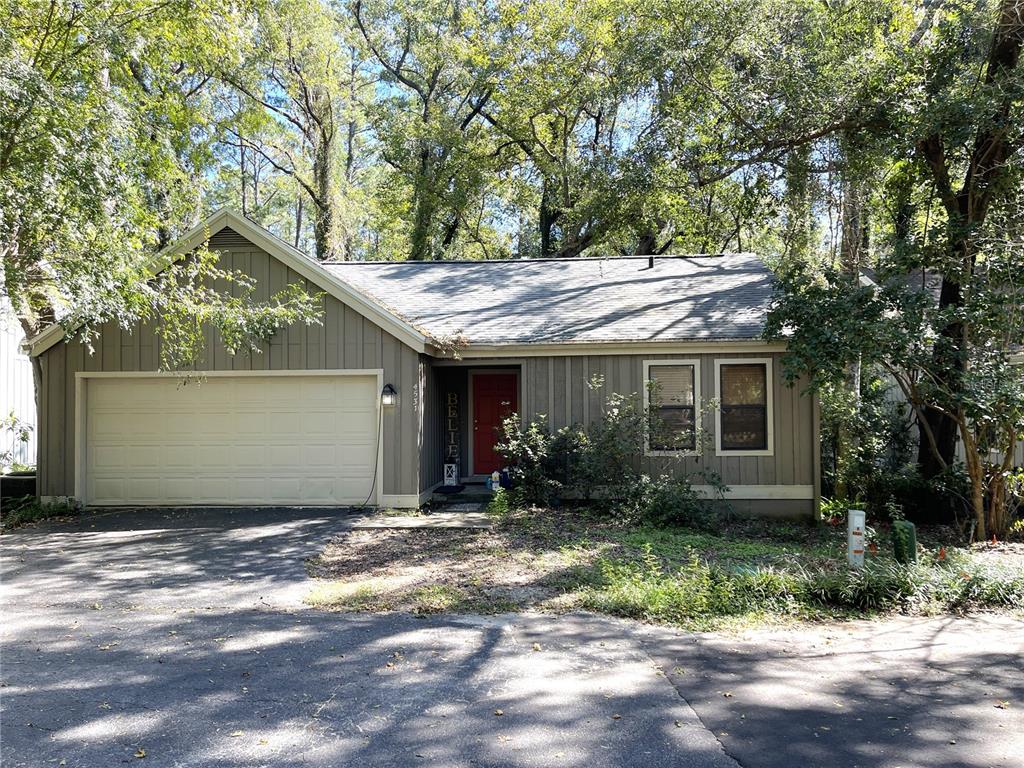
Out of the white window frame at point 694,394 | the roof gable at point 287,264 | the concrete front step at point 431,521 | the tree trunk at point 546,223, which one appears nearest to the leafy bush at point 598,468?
the white window frame at point 694,394

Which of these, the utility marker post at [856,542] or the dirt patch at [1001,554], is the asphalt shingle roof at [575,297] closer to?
the dirt patch at [1001,554]

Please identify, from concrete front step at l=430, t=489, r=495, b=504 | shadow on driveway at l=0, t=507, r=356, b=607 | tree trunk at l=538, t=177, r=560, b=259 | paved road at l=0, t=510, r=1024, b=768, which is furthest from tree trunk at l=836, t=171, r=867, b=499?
tree trunk at l=538, t=177, r=560, b=259

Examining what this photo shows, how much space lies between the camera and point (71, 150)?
8.24 m

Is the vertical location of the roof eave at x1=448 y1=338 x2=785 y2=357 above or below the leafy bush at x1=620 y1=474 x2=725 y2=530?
above

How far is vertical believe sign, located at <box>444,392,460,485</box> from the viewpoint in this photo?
44.6 ft

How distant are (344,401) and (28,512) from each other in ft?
16.6

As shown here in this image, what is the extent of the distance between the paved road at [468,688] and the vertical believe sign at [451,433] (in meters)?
6.92

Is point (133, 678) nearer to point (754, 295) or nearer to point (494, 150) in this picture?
point (754, 295)

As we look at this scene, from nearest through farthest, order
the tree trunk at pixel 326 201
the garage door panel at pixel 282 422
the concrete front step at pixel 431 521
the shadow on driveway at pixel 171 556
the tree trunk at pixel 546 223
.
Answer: the shadow on driveway at pixel 171 556
the concrete front step at pixel 431 521
the garage door panel at pixel 282 422
the tree trunk at pixel 546 223
the tree trunk at pixel 326 201

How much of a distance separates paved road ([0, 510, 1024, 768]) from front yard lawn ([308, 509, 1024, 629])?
43 cm

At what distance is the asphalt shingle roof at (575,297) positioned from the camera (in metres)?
11.5

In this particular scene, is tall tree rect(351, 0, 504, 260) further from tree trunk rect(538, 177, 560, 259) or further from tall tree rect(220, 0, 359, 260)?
tree trunk rect(538, 177, 560, 259)

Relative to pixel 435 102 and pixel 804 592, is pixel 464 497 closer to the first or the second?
pixel 804 592

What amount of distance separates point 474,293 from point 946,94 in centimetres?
817
